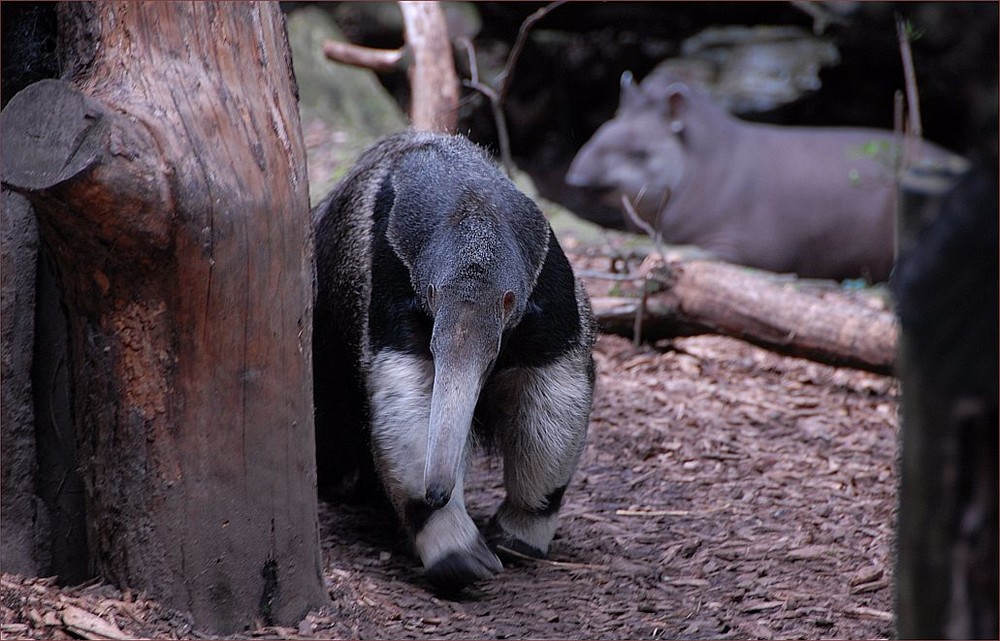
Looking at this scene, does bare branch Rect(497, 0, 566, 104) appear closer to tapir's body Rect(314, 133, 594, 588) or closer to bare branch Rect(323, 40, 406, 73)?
bare branch Rect(323, 40, 406, 73)

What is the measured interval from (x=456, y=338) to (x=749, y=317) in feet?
12.3

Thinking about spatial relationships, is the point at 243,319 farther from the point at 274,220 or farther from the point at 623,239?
the point at 623,239

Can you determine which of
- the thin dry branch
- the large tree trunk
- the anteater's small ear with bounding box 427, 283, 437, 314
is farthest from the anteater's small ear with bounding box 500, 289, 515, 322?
the thin dry branch

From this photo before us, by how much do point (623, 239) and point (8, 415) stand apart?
8.30 metres

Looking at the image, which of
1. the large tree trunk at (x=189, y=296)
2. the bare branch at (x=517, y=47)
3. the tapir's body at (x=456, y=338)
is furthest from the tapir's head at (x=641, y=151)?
the large tree trunk at (x=189, y=296)

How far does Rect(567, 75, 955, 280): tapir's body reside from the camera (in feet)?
37.4

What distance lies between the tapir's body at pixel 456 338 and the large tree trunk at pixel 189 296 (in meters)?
0.59

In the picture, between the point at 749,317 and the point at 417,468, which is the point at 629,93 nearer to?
the point at 749,317

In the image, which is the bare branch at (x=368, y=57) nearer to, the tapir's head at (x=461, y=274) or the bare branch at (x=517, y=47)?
the bare branch at (x=517, y=47)

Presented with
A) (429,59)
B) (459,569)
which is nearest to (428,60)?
(429,59)

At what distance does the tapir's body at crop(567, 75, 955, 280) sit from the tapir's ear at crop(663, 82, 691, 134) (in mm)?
11

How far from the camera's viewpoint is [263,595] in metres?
3.76

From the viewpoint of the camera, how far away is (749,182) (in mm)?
11977

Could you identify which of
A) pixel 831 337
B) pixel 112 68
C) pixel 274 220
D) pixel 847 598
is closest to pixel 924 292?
pixel 274 220
